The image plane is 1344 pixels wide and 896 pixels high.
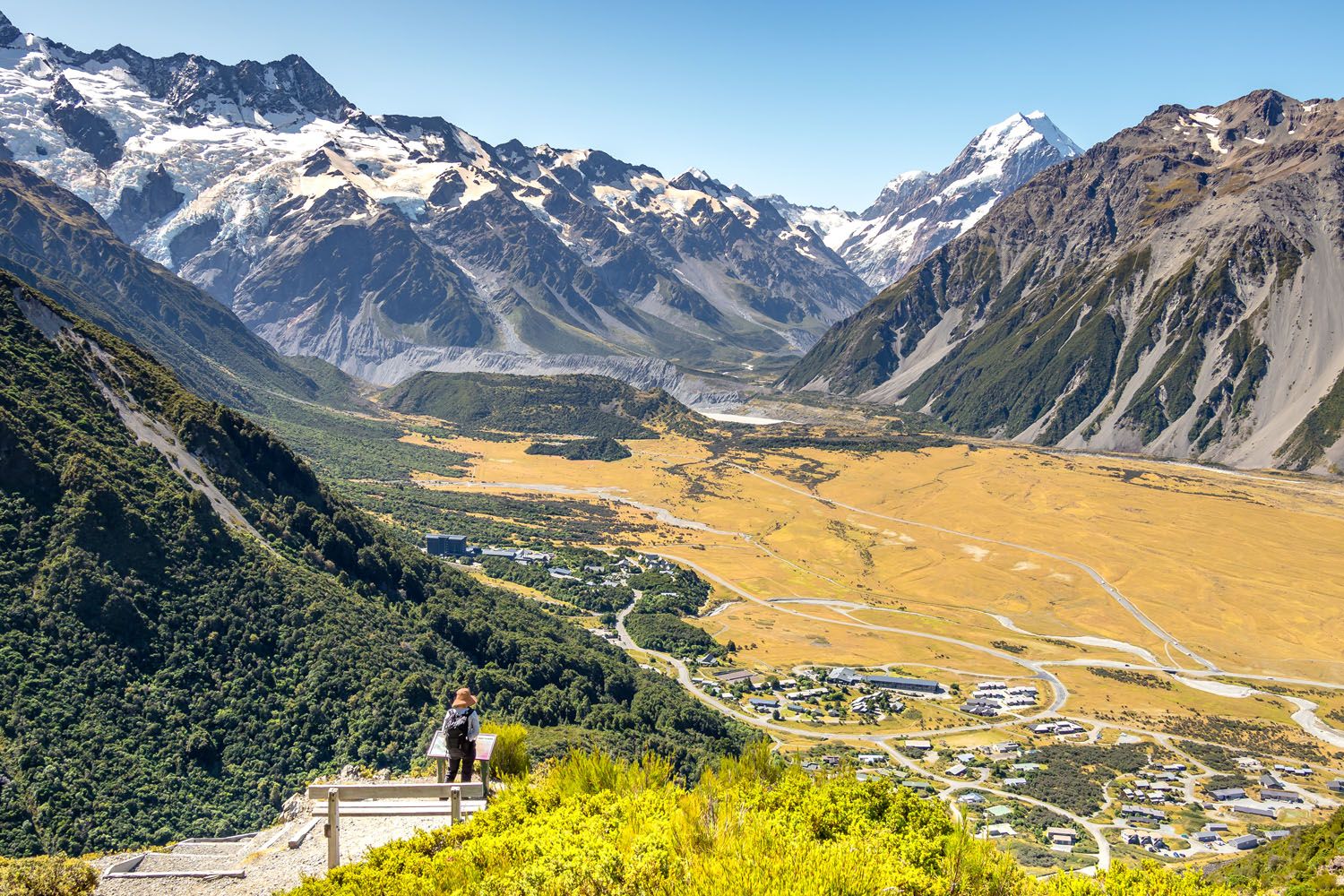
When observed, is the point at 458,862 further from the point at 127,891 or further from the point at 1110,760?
the point at 1110,760

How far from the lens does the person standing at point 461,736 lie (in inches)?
1179

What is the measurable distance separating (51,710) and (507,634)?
40603 millimetres

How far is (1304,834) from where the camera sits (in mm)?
61062

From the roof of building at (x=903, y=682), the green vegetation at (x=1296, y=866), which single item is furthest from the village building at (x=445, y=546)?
the green vegetation at (x=1296, y=866)

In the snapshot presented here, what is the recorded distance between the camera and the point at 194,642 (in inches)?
2467

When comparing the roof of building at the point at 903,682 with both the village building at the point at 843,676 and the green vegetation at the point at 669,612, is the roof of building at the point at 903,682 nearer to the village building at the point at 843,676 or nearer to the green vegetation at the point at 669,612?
the village building at the point at 843,676

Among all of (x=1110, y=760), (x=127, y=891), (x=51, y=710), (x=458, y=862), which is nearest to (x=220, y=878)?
(x=127, y=891)

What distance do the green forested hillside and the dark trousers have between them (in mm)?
26541

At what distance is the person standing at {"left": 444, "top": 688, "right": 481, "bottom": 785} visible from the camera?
98.2 ft

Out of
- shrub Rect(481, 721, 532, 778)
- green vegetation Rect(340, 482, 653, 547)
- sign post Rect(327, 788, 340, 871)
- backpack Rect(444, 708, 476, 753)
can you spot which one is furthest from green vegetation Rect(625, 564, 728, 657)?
sign post Rect(327, 788, 340, 871)

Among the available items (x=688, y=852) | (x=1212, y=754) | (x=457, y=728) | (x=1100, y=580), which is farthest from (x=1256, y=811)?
(x=1100, y=580)

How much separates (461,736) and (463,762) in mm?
1591

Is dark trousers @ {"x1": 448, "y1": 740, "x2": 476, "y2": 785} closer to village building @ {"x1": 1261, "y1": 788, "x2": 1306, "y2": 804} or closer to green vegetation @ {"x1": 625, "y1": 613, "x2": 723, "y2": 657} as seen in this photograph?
village building @ {"x1": 1261, "y1": 788, "x2": 1306, "y2": 804}

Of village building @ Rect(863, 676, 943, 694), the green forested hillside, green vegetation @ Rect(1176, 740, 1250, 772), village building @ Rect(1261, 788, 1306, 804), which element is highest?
the green forested hillside
